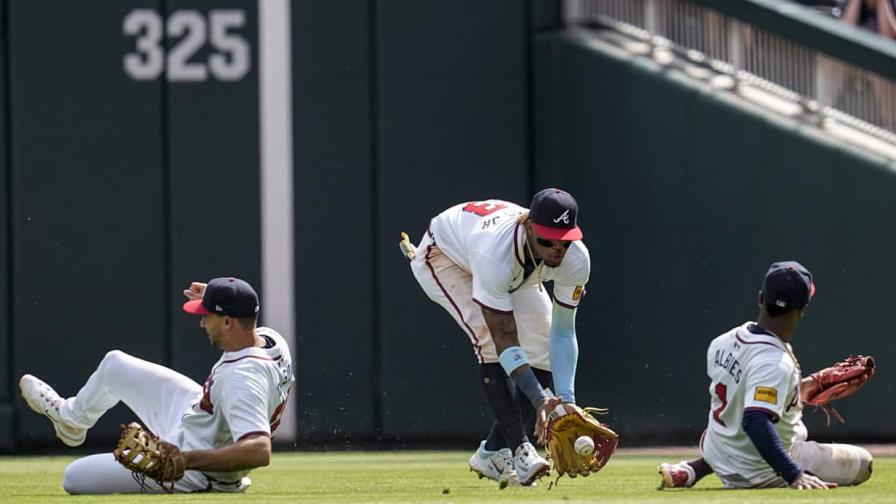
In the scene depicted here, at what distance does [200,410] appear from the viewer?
6270mm

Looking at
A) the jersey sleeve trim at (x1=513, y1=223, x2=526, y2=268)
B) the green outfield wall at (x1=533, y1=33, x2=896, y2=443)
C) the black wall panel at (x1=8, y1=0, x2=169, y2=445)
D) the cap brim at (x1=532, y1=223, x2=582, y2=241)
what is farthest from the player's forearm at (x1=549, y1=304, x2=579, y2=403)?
the black wall panel at (x1=8, y1=0, x2=169, y2=445)

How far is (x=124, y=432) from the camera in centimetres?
594

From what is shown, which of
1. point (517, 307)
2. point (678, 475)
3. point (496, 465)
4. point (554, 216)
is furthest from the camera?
point (517, 307)

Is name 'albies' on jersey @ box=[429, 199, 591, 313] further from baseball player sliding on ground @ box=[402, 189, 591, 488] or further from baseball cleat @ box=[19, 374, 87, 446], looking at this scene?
baseball cleat @ box=[19, 374, 87, 446]

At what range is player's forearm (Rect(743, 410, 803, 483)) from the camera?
569 cm

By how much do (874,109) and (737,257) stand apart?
4.63ft

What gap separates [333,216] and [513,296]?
404cm

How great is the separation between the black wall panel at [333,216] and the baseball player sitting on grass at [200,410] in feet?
14.4

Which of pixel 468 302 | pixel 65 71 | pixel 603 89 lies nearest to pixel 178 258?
pixel 65 71

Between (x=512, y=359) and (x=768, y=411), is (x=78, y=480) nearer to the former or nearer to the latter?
(x=512, y=359)

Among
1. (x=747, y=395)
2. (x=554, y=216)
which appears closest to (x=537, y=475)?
(x=554, y=216)

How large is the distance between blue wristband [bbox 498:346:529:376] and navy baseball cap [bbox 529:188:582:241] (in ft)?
1.60

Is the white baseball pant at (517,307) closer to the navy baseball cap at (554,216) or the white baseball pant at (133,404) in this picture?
the navy baseball cap at (554,216)

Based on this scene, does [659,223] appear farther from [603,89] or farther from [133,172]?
[133,172]
